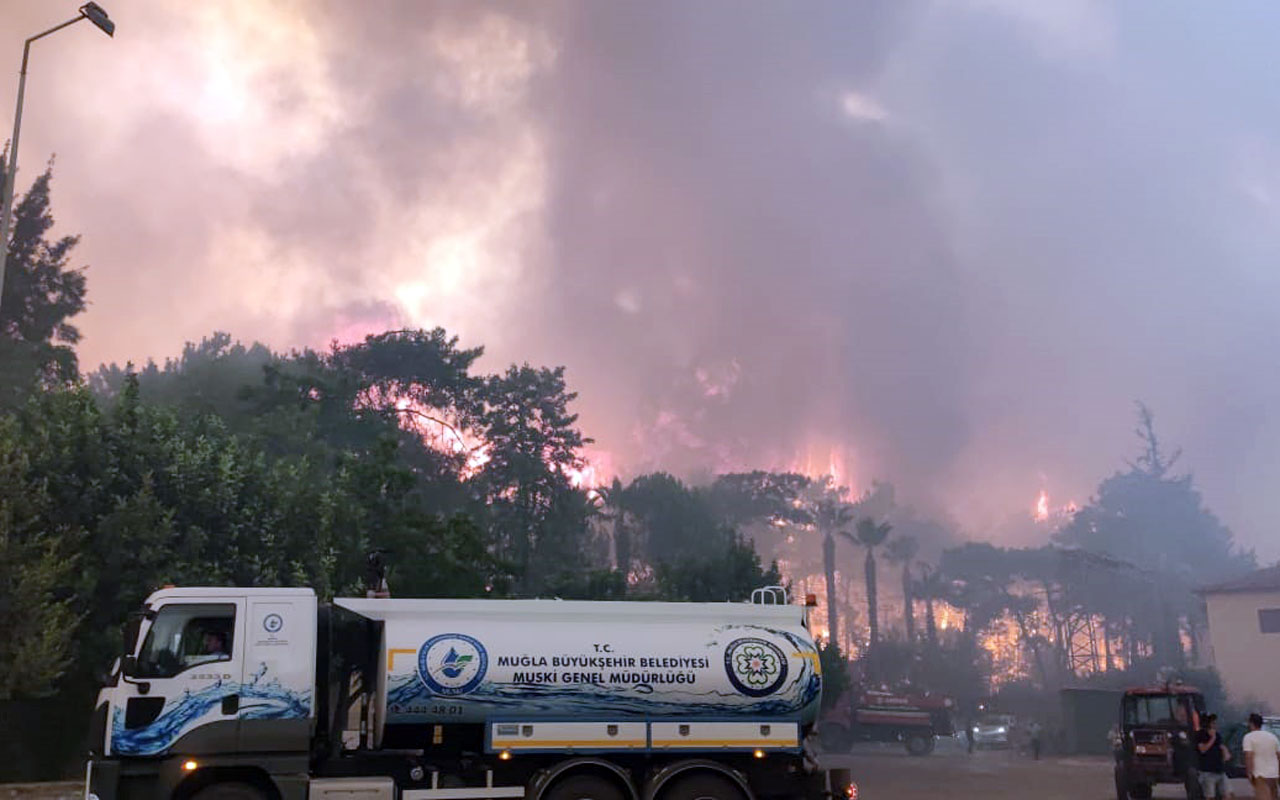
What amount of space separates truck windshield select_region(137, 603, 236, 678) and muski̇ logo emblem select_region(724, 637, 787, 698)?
6779mm

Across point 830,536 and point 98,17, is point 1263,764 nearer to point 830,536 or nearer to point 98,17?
point 98,17

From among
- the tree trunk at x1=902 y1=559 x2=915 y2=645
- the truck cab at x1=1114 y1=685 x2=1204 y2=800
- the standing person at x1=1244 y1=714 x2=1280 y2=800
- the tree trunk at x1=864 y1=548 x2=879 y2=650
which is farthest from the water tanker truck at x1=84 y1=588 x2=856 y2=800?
the tree trunk at x1=902 y1=559 x2=915 y2=645

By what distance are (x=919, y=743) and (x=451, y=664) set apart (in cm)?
4703

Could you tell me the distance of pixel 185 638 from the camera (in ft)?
44.1

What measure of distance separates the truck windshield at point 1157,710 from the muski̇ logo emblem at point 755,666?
51.0 ft

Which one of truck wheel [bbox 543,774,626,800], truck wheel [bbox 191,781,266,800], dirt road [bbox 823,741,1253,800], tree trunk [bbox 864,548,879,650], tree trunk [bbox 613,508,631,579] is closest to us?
truck wheel [bbox 191,781,266,800]

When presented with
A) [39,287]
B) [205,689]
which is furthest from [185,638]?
[39,287]

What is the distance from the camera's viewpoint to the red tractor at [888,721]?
55.2 metres

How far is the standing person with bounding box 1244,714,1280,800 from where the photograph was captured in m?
17.6

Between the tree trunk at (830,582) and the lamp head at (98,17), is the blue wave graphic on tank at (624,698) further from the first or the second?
the tree trunk at (830,582)

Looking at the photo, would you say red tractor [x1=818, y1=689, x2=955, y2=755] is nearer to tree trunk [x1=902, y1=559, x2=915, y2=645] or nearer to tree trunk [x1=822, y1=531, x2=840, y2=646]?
tree trunk [x1=822, y1=531, x2=840, y2=646]

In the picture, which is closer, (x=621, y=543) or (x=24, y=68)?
(x=24, y=68)

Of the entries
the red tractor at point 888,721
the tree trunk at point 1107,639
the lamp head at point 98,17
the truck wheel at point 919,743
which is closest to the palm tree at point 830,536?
the tree trunk at point 1107,639

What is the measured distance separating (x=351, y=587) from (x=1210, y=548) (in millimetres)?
138712
